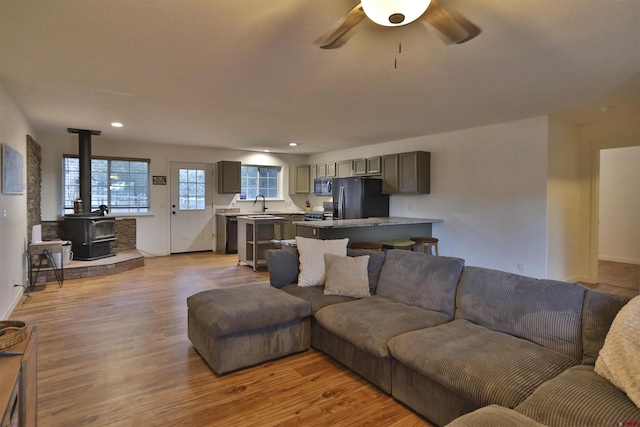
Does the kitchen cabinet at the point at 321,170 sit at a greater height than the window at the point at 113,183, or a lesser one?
greater

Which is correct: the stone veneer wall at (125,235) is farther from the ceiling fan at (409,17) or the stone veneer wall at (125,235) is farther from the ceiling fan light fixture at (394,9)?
the ceiling fan light fixture at (394,9)

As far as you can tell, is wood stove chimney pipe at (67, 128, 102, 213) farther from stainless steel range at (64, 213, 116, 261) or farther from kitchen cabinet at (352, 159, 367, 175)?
kitchen cabinet at (352, 159, 367, 175)

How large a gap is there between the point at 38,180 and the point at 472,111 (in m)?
7.03

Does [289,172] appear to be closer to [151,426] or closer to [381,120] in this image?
[381,120]

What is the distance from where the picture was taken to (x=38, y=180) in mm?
5895

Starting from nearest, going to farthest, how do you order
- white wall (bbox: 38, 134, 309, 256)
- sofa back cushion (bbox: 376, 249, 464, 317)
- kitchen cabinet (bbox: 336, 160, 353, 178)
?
sofa back cushion (bbox: 376, 249, 464, 317) < white wall (bbox: 38, 134, 309, 256) < kitchen cabinet (bbox: 336, 160, 353, 178)

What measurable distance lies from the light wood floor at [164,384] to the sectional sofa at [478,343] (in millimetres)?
233

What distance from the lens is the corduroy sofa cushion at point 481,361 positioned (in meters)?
1.63

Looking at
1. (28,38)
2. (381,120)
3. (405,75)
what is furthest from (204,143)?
(405,75)

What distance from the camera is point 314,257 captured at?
333 centimetres

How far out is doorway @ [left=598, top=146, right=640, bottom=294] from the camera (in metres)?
6.79

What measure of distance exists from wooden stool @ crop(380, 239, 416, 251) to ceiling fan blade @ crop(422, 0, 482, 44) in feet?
11.7

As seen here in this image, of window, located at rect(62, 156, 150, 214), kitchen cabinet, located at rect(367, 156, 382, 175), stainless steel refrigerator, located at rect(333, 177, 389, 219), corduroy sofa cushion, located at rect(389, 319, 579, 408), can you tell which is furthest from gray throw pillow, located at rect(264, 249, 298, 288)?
window, located at rect(62, 156, 150, 214)

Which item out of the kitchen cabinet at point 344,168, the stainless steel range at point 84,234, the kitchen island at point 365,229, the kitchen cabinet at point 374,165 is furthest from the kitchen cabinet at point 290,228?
the stainless steel range at point 84,234
